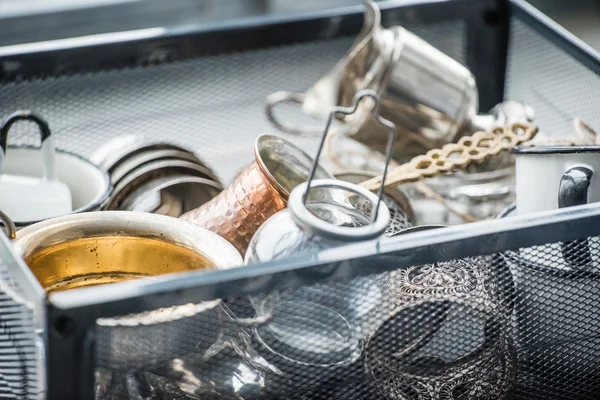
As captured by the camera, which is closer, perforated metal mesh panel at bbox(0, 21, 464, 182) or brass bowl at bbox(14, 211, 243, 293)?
brass bowl at bbox(14, 211, 243, 293)

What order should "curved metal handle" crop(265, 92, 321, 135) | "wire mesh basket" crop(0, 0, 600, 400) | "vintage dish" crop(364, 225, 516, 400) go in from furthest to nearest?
1. "curved metal handle" crop(265, 92, 321, 135)
2. "vintage dish" crop(364, 225, 516, 400)
3. "wire mesh basket" crop(0, 0, 600, 400)

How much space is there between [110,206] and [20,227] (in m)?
0.15

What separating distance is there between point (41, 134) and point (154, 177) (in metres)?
0.13

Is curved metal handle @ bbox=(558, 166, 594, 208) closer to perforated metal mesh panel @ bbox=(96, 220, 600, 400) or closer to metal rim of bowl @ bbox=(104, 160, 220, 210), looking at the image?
perforated metal mesh panel @ bbox=(96, 220, 600, 400)

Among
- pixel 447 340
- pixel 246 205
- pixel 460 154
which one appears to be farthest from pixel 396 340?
pixel 460 154

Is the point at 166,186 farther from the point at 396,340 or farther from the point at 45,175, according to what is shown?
the point at 396,340

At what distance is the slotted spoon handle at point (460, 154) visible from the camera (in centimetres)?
91

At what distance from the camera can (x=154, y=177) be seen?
982mm

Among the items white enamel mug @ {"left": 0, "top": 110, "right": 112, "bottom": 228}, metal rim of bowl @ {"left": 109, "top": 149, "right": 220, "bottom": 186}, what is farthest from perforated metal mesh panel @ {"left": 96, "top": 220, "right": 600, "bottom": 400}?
metal rim of bowl @ {"left": 109, "top": 149, "right": 220, "bottom": 186}

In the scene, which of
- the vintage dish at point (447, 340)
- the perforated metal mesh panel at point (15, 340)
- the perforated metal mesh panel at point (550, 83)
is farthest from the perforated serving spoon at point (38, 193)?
the perforated metal mesh panel at point (550, 83)

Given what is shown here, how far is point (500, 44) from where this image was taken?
1.17 metres

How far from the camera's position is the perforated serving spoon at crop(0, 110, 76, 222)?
91cm

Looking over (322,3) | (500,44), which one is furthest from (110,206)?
(322,3)

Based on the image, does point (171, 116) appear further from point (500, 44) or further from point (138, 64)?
point (500, 44)
